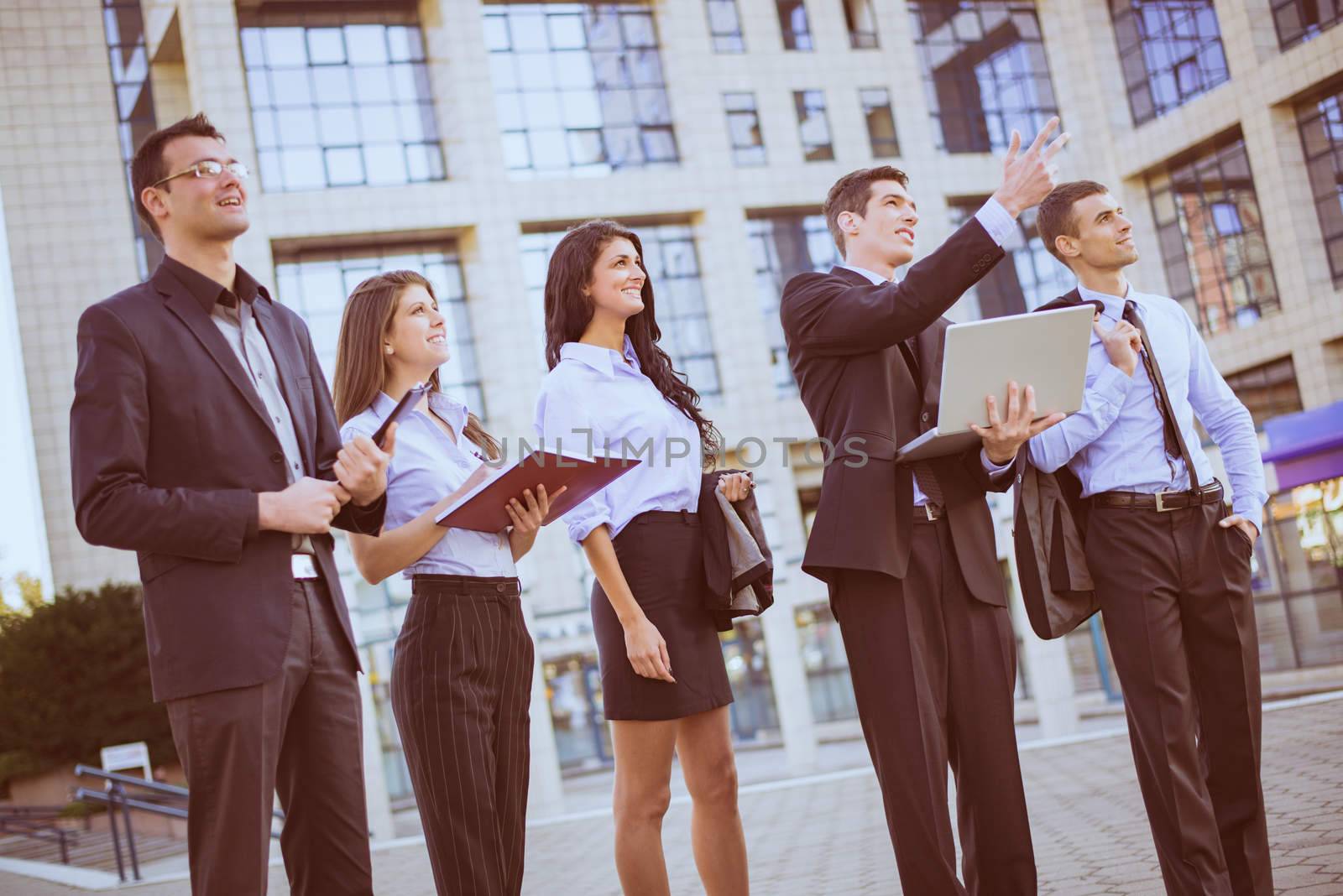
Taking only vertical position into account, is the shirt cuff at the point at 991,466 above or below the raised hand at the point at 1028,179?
below

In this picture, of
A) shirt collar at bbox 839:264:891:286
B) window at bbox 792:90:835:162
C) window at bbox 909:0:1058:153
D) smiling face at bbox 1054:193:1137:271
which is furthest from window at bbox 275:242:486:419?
shirt collar at bbox 839:264:891:286

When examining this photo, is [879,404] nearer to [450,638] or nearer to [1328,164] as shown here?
[450,638]

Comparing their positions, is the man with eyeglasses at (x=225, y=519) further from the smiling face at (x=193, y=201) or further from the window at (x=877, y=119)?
the window at (x=877, y=119)

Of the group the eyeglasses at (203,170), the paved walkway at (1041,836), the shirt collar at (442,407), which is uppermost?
the eyeglasses at (203,170)

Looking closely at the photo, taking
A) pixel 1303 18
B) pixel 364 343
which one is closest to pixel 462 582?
pixel 364 343

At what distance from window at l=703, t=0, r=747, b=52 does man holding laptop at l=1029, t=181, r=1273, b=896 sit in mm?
25623

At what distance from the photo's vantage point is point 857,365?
12.1ft

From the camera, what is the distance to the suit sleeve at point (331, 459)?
3.12 m

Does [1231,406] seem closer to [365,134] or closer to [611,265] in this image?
[611,265]

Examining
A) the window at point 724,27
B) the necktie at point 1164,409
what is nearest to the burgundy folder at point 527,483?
the necktie at point 1164,409

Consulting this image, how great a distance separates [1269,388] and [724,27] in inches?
548

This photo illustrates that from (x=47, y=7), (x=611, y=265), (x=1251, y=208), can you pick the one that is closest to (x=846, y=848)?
(x=611, y=265)

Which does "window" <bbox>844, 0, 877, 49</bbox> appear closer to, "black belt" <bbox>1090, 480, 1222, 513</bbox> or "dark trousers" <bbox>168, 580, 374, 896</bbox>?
"black belt" <bbox>1090, 480, 1222, 513</bbox>

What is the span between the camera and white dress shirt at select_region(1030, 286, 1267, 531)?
13.3 ft
